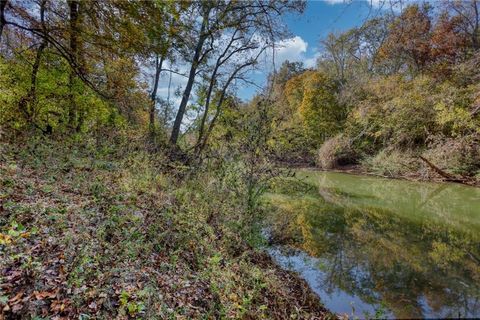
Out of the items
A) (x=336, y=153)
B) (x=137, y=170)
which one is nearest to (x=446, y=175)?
(x=336, y=153)

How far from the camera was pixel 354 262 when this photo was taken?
5.33 metres

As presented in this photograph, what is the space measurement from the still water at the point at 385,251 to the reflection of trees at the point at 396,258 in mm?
13

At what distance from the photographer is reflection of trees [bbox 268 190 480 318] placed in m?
4.01

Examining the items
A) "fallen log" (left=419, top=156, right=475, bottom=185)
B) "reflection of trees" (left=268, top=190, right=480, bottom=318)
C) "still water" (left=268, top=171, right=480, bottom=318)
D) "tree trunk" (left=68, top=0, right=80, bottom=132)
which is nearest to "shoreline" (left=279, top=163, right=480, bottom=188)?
"fallen log" (left=419, top=156, right=475, bottom=185)

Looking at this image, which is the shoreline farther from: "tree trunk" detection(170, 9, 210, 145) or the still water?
"tree trunk" detection(170, 9, 210, 145)

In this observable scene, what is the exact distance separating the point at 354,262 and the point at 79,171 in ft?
17.4

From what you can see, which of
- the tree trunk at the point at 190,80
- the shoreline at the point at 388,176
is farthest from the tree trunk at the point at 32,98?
the shoreline at the point at 388,176

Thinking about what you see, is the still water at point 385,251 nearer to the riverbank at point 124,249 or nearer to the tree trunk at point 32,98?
the riverbank at point 124,249

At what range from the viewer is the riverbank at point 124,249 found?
259 cm

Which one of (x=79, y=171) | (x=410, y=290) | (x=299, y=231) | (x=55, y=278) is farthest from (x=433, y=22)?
(x=55, y=278)

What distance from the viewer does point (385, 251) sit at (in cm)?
581

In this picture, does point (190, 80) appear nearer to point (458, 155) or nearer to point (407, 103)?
point (458, 155)

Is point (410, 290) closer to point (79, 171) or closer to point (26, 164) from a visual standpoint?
point (79, 171)

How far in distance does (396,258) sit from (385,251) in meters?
0.34
